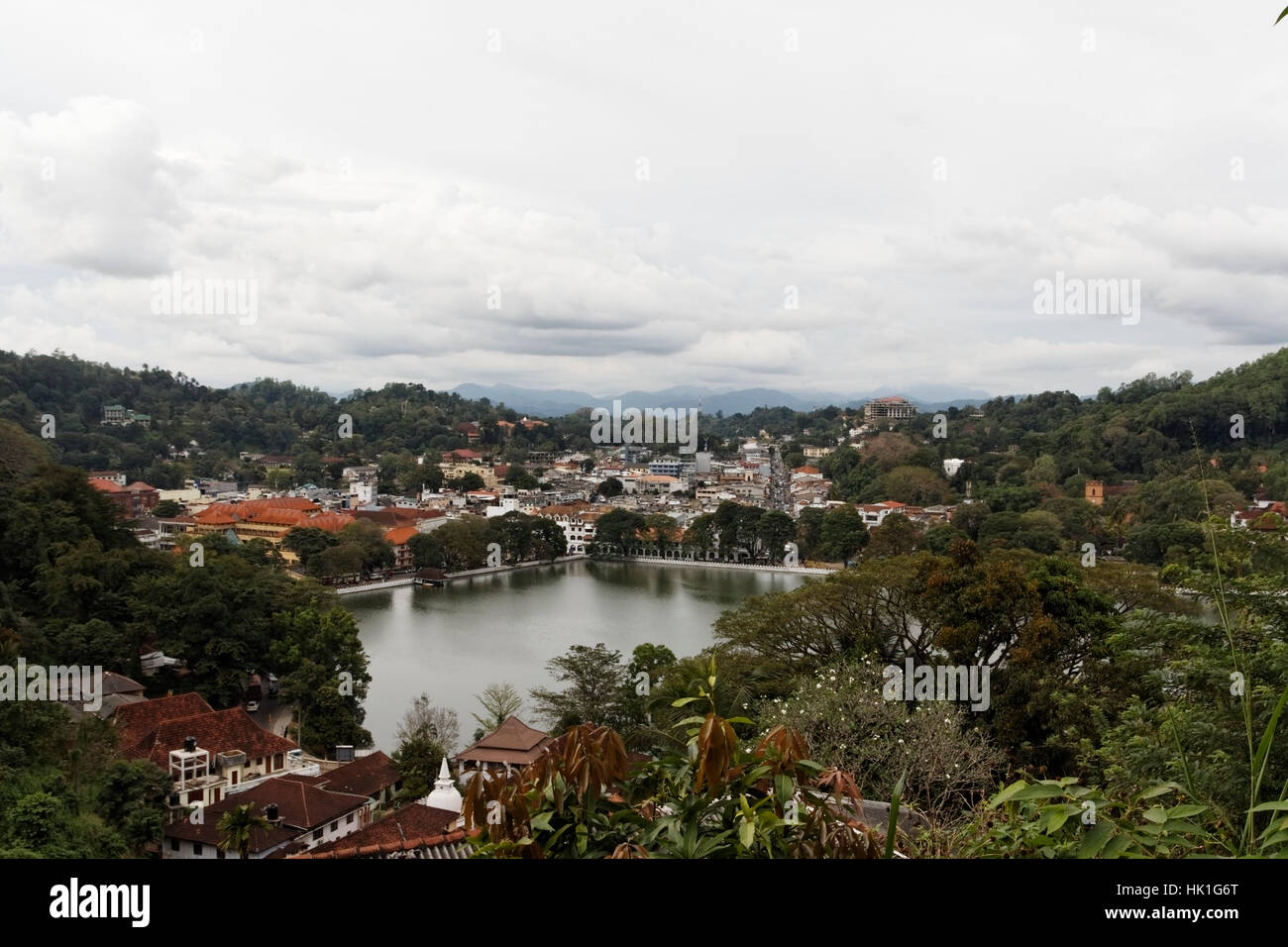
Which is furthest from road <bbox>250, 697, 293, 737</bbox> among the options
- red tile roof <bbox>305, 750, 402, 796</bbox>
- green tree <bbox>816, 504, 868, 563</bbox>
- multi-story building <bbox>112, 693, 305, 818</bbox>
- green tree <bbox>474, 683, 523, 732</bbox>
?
green tree <bbox>816, 504, 868, 563</bbox>

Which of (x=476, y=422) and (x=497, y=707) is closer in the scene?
(x=497, y=707)

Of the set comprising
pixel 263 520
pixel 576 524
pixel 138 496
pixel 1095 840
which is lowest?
pixel 576 524

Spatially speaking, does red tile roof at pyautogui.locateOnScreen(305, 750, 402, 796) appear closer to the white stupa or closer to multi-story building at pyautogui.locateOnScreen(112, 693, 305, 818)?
multi-story building at pyautogui.locateOnScreen(112, 693, 305, 818)

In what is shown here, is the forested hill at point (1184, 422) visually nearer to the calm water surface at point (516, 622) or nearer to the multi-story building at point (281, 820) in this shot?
the calm water surface at point (516, 622)

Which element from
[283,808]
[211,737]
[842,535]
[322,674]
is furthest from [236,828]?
[842,535]

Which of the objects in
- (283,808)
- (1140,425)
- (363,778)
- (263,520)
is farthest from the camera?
(1140,425)

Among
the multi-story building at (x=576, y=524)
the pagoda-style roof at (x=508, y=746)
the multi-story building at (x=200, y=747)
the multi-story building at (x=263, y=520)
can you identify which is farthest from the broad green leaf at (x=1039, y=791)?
the multi-story building at (x=576, y=524)

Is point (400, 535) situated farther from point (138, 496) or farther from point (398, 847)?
point (398, 847)
